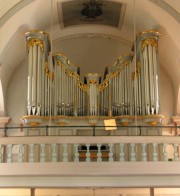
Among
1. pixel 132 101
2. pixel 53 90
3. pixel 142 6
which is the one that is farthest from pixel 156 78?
pixel 53 90

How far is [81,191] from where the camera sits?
34.4 feet

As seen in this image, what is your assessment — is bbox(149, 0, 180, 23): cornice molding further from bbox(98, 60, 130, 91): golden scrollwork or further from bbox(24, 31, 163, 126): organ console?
bbox(98, 60, 130, 91): golden scrollwork

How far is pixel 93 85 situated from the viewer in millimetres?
11500

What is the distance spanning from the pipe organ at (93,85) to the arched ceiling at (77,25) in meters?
0.47

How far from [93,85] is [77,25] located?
2.64 metres

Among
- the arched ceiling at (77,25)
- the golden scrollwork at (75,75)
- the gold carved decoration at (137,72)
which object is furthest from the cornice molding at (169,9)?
the golden scrollwork at (75,75)

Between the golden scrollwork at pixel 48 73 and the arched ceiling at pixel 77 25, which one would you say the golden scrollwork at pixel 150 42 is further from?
the golden scrollwork at pixel 48 73

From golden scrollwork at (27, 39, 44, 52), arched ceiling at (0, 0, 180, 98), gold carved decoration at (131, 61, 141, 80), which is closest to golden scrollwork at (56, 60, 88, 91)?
golden scrollwork at (27, 39, 44, 52)

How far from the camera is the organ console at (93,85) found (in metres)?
11.2

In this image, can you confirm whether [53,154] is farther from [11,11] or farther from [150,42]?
[150,42]

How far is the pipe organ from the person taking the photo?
11188 mm

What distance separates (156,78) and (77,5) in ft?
10.3

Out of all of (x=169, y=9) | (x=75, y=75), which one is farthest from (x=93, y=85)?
(x=169, y=9)

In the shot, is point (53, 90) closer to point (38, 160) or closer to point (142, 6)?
point (38, 160)
